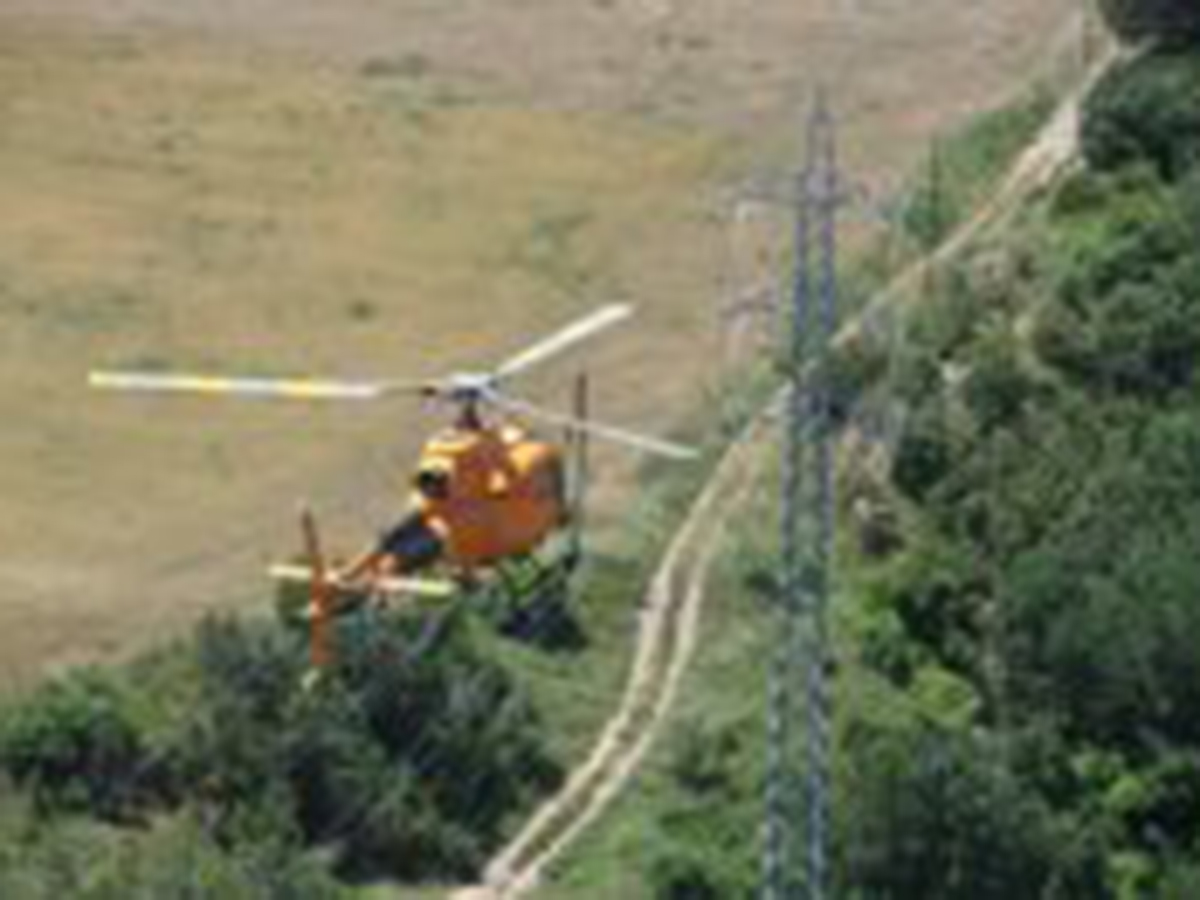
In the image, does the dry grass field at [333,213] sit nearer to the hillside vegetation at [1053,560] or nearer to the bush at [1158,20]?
the hillside vegetation at [1053,560]

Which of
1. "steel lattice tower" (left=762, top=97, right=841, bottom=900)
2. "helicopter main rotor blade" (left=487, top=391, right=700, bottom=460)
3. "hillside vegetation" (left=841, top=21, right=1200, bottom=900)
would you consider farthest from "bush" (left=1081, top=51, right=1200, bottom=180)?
"steel lattice tower" (left=762, top=97, right=841, bottom=900)

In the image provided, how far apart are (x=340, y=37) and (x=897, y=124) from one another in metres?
15.7

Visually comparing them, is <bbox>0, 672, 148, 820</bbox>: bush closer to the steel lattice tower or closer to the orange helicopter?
the orange helicopter

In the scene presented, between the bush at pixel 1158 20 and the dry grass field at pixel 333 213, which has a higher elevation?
the bush at pixel 1158 20

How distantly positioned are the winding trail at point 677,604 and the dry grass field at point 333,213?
4.06 m

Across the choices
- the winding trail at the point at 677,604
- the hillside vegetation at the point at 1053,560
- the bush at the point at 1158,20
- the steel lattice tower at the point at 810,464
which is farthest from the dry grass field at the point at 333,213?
the steel lattice tower at the point at 810,464

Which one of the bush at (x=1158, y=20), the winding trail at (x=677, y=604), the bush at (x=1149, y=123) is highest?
the bush at (x=1158, y=20)

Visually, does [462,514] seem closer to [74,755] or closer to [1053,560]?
[74,755]

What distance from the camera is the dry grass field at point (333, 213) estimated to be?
59.4 metres

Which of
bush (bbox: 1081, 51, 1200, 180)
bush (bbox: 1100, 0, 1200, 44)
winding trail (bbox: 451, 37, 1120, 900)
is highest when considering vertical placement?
bush (bbox: 1100, 0, 1200, 44)

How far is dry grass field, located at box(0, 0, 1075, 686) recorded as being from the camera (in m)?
59.4

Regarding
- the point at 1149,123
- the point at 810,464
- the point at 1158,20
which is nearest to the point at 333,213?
the point at 1158,20

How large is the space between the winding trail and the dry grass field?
4.06 meters

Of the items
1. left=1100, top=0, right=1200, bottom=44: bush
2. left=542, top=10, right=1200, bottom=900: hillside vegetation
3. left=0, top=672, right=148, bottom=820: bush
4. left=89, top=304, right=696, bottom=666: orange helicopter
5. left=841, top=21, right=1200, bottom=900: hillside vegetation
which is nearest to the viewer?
left=841, top=21, right=1200, bottom=900: hillside vegetation
